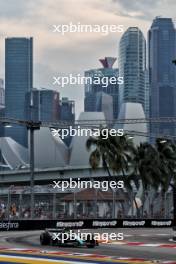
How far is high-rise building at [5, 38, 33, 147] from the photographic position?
13226 centimetres

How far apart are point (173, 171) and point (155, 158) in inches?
168

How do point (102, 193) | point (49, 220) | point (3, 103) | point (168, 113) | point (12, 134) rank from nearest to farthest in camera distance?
point (49, 220) < point (102, 193) < point (168, 113) < point (12, 134) < point (3, 103)

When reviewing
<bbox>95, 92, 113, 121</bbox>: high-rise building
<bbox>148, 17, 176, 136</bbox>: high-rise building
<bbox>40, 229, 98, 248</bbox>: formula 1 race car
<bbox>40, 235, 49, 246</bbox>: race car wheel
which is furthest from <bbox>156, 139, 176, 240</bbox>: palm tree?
<bbox>40, 229, 98, 248</bbox>: formula 1 race car

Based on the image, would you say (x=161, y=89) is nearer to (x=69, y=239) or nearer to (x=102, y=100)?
(x=102, y=100)

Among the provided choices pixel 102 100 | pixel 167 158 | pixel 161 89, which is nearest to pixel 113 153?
pixel 102 100

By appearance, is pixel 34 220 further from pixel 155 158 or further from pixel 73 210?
pixel 155 158

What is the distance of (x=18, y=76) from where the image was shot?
510 feet

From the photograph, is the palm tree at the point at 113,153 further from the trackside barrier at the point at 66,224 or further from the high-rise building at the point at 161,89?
the high-rise building at the point at 161,89

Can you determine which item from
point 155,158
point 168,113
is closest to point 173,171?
point 155,158

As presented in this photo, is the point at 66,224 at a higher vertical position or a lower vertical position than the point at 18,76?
lower

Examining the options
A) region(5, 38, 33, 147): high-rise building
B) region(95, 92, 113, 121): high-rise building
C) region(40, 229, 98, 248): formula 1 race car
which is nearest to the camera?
region(40, 229, 98, 248): formula 1 race car

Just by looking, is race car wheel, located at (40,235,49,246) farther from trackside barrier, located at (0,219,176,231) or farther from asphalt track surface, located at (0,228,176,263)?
trackside barrier, located at (0,219,176,231)

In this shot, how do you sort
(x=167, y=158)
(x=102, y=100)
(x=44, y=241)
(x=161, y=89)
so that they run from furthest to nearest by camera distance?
(x=161, y=89) < (x=167, y=158) < (x=102, y=100) < (x=44, y=241)

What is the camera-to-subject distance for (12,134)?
17875 centimetres
